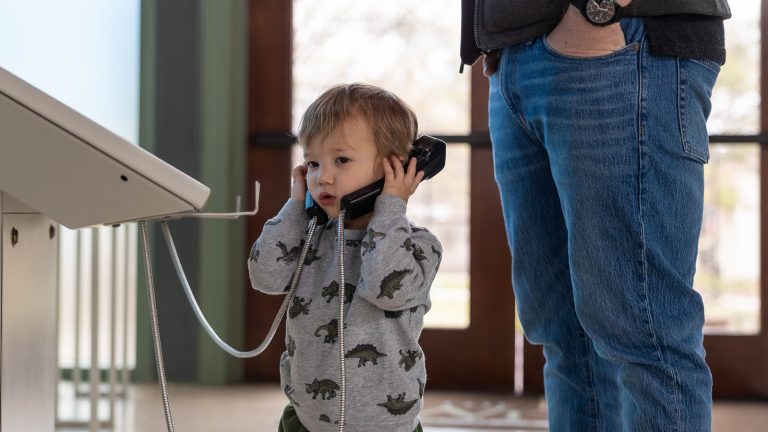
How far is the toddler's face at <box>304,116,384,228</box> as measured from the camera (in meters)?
1.14

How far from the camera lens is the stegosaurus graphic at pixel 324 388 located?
1.11 metres

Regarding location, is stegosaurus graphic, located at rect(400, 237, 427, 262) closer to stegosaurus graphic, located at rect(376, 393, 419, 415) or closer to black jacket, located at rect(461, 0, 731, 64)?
stegosaurus graphic, located at rect(376, 393, 419, 415)

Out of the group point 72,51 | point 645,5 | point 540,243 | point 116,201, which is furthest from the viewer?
point 72,51

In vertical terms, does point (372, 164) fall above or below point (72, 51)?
below

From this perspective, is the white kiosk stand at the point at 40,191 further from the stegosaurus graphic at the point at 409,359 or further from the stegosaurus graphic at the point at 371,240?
the stegosaurus graphic at the point at 409,359

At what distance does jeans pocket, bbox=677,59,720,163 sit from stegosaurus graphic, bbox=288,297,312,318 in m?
0.49

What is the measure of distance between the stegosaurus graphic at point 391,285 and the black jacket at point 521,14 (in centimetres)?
35

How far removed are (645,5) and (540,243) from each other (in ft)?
1.22

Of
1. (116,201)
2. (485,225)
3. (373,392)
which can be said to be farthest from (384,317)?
(485,225)

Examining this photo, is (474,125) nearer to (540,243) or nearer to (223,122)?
(223,122)

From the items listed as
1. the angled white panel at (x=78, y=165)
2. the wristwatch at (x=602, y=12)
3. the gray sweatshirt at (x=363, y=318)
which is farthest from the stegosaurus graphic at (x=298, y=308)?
the wristwatch at (x=602, y=12)

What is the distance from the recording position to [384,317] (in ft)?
3.70

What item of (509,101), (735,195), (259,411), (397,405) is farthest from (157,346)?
(735,195)

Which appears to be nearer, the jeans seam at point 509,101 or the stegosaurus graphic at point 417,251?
the stegosaurus graphic at point 417,251
